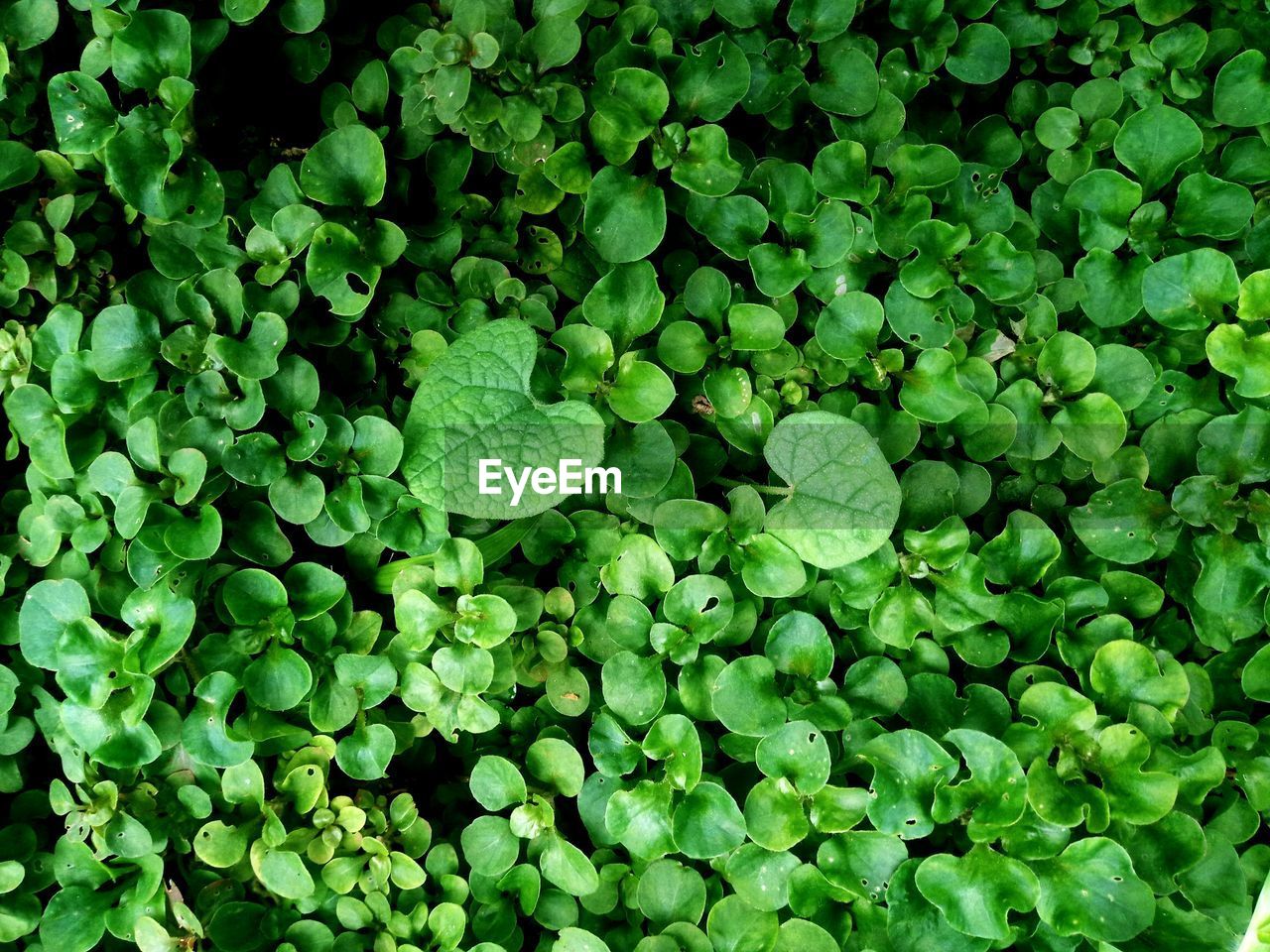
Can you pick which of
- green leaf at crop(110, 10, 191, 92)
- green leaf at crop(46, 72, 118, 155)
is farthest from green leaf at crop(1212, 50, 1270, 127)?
green leaf at crop(46, 72, 118, 155)

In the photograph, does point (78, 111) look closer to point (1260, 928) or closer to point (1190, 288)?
point (1190, 288)

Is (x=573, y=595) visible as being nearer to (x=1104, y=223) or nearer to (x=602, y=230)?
(x=602, y=230)

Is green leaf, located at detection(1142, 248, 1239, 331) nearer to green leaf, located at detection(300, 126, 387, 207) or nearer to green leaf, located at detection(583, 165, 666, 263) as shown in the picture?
green leaf, located at detection(583, 165, 666, 263)

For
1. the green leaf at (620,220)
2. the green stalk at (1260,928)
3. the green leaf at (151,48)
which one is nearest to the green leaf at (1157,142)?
the green leaf at (620,220)

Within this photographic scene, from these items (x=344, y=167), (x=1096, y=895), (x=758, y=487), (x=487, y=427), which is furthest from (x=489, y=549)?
(x=1096, y=895)

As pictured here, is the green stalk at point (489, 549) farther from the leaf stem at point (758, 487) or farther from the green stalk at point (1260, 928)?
the green stalk at point (1260, 928)
